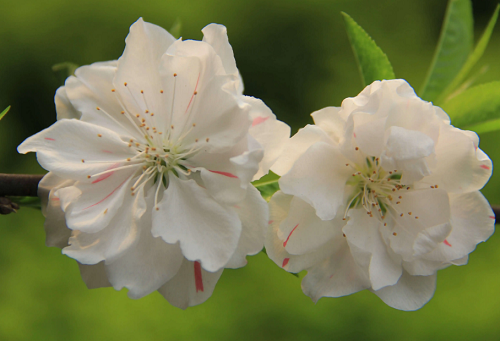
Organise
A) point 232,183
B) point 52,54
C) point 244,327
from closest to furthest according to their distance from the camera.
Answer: point 232,183
point 244,327
point 52,54

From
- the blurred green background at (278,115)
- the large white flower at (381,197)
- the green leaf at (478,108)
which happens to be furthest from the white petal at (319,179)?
the blurred green background at (278,115)

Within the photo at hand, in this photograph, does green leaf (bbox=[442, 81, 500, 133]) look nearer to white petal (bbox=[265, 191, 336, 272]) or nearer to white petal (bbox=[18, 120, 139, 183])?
white petal (bbox=[265, 191, 336, 272])

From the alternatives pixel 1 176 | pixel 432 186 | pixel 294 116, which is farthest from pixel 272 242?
pixel 294 116

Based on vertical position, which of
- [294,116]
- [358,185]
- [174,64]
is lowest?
[294,116]

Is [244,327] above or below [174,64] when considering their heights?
below

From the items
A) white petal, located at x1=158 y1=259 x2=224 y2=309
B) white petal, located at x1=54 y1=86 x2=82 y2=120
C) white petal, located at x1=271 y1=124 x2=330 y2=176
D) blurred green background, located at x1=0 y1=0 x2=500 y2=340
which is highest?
white petal, located at x1=54 y1=86 x2=82 y2=120

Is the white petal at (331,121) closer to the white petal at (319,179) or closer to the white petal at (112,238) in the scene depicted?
the white petal at (319,179)

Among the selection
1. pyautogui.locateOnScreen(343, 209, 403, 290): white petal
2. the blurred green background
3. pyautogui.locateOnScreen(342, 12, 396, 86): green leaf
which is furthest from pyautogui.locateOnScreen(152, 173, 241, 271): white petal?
the blurred green background

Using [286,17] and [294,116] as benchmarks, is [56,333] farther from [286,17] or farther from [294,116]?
[286,17]
